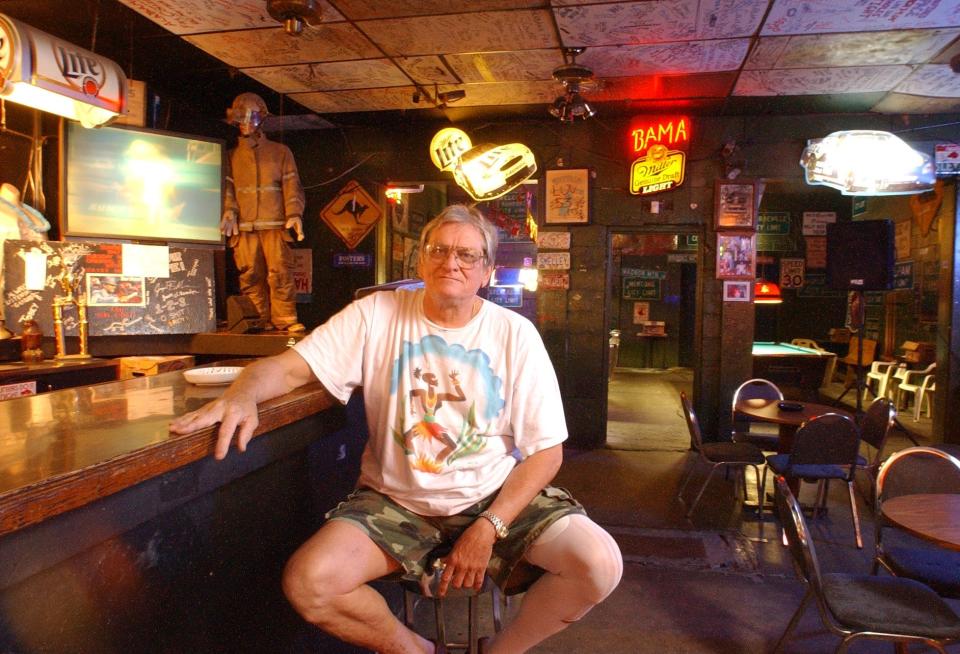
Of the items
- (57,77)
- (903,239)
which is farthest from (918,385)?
(57,77)

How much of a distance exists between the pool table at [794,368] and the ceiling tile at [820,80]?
14.1ft

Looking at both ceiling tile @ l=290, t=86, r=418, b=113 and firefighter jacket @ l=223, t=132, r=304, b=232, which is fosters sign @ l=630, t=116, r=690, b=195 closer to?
ceiling tile @ l=290, t=86, r=418, b=113

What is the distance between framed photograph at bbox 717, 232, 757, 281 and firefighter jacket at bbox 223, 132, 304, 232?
438 centimetres

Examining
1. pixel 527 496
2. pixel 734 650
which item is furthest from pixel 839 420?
pixel 527 496

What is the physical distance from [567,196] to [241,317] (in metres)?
3.66

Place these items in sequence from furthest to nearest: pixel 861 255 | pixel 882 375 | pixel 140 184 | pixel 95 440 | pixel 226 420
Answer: pixel 882 375 < pixel 861 255 < pixel 140 184 < pixel 226 420 < pixel 95 440

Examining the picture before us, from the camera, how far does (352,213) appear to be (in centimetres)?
723

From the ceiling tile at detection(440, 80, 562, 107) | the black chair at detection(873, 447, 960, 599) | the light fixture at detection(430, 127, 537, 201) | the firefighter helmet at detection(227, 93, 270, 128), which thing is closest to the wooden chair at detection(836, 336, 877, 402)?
the light fixture at detection(430, 127, 537, 201)

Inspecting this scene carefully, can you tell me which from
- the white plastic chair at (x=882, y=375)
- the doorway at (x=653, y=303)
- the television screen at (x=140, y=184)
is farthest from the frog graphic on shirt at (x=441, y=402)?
the doorway at (x=653, y=303)

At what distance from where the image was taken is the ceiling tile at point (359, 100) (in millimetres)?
5902

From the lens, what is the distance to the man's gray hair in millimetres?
2156

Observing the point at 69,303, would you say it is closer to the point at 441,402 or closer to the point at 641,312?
the point at 441,402

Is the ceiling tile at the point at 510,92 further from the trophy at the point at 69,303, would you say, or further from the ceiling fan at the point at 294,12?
the trophy at the point at 69,303

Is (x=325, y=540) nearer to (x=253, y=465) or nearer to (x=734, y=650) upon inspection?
(x=253, y=465)
